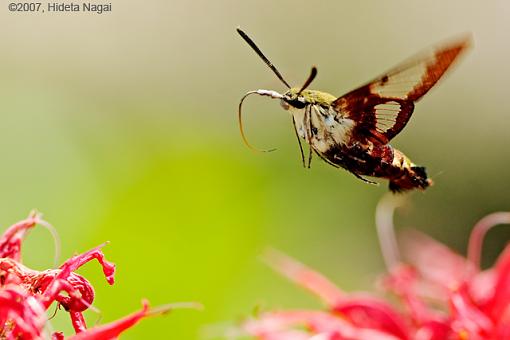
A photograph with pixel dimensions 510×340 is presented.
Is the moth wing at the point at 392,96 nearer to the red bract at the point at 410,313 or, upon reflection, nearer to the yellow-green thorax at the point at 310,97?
the yellow-green thorax at the point at 310,97

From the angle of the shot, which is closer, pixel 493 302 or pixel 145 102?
pixel 493 302

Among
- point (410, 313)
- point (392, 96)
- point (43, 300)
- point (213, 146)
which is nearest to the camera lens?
point (43, 300)

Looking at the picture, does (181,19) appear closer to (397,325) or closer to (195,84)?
(195,84)

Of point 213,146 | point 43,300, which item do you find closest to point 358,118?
point 43,300

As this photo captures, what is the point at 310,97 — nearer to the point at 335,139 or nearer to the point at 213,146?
the point at 335,139

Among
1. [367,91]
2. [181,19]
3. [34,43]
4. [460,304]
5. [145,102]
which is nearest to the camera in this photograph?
[367,91]

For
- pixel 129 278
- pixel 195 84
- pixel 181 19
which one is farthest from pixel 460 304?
pixel 181 19
